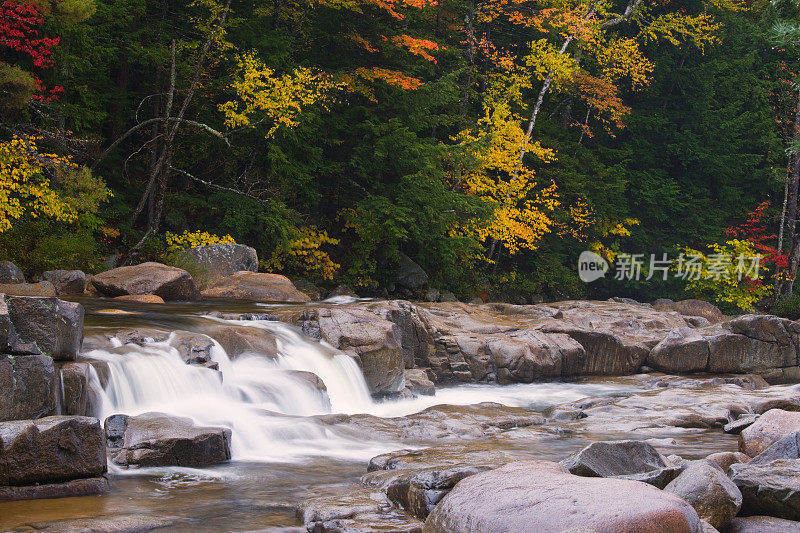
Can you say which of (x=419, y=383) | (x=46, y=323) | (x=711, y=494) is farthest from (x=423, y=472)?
(x=419, y=383)

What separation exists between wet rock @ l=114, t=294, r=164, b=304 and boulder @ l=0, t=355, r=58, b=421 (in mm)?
5983

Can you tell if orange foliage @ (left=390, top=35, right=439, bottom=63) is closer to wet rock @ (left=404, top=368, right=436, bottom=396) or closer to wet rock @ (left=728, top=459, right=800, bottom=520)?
wet rock @ (left=404, top=368, right=436, bottom=396)

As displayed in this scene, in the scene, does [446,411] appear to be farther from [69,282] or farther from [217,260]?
[217,260]

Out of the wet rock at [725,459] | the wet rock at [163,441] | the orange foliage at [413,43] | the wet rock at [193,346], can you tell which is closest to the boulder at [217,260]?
the wet rock at [193,346]

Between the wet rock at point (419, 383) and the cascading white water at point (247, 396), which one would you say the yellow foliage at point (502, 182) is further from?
the cascading white water at point (247, 396)

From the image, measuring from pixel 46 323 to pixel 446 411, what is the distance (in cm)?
507

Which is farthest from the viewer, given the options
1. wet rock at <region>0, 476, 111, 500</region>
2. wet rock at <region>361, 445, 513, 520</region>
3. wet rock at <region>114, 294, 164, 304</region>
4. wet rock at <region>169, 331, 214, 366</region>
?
wet rock at <region>114, 294, 164, 304</region>

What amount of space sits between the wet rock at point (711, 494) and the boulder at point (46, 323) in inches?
224

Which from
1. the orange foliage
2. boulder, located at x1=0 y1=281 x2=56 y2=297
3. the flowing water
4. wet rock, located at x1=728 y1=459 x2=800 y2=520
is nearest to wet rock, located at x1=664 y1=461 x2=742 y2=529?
wet rock, located at x1=728 y1=459 x2=800 y2=520

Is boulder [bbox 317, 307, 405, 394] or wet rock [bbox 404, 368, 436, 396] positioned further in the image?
wet rock [bbox 404, 368, 436, 396]

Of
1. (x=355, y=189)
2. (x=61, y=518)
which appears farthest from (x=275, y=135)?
(x=61, y=518)

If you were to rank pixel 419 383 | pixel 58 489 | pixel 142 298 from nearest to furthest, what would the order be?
pixel 58 489 → pixel 419 383 → pixel 142 298

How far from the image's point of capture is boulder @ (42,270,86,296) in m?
13.4

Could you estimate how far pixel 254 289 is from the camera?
15219 mm
